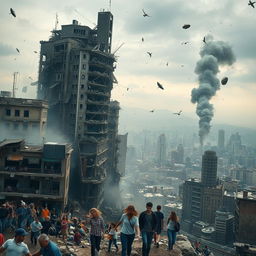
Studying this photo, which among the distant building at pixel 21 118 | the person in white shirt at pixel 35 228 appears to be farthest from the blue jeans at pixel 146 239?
the distant building at pixel 21 118

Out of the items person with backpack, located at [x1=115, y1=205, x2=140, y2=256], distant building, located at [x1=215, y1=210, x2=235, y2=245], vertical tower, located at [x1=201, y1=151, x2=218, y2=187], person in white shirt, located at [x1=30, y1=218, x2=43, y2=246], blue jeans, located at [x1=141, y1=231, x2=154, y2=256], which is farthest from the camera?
vertical tower, located at [x1=201, y1=151, x2=218, y2=187]

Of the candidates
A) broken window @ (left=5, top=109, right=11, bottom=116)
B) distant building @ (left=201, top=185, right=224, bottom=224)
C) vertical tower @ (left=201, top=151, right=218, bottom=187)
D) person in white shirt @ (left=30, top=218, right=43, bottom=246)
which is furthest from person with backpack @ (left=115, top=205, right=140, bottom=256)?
vertical tower @ (left=201, top=151, right=218, bottom=187)

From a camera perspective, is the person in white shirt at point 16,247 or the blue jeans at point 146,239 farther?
the blue jeans at point 146,239

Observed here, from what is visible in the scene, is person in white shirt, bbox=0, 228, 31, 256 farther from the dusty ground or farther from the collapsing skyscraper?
the collapsing skyscraper

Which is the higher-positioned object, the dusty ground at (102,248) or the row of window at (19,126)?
the row of window at (19,126)

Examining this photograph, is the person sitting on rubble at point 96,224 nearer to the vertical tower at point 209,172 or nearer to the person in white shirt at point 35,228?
the person in white shirt at point 35,228

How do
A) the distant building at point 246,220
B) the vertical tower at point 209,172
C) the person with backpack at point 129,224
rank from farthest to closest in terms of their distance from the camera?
1. the vertical tower at point 209,172
2. the distant building at point 246,220
3. the person with backpack at point 129,224
